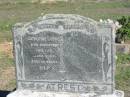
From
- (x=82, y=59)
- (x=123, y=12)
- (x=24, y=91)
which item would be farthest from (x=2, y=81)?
(x=123, y=12)

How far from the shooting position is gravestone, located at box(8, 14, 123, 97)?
641 cm

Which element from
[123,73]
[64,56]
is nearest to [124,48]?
[123,73]

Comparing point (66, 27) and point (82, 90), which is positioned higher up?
point (66, 27)

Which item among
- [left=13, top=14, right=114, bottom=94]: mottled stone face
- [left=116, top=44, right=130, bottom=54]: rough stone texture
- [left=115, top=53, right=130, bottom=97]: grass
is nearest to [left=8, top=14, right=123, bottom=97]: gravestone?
[left=13, top=14, right=114, bottom=94]: mottled stone face

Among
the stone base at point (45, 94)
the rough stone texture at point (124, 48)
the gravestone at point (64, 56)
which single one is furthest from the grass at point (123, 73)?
the gravestone at point (64, 56)

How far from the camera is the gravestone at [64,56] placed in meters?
6.41

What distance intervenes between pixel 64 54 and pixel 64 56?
29 mm

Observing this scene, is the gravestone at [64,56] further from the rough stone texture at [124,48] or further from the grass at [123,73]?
the rough stone texture at [124,48]

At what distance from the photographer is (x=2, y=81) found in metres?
8.95

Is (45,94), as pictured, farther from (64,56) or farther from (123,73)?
(123,73)

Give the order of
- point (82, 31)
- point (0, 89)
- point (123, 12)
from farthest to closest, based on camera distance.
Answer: point (123, 12), point (0, 89), point (82, 31)

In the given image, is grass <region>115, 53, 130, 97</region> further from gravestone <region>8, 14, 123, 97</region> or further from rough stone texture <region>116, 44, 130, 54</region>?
gravestone <region>8, 14, 123, 97</region>

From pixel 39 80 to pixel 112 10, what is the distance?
605 inches

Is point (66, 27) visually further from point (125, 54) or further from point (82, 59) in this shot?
point (125, 54)
